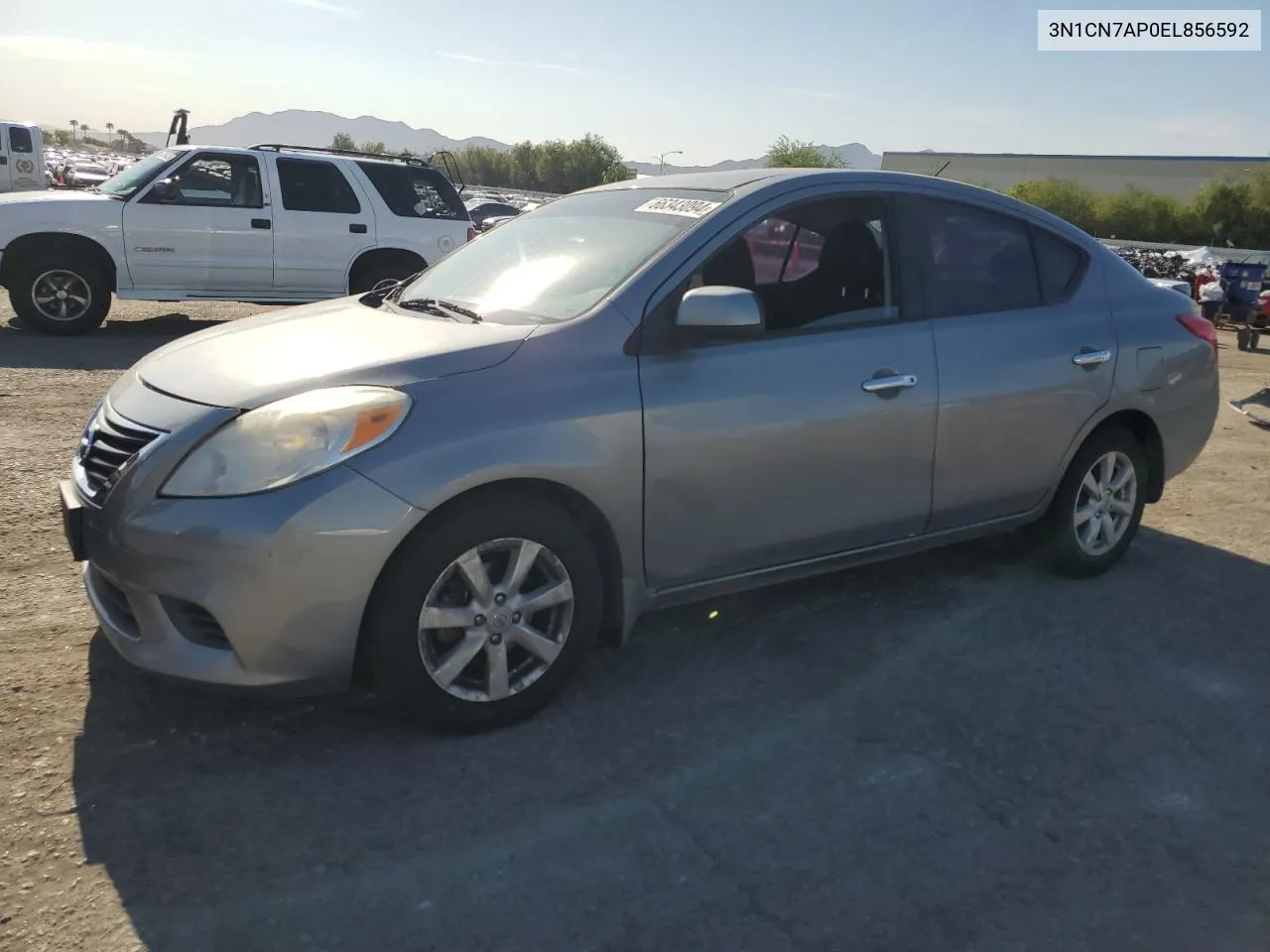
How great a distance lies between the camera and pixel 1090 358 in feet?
15.0

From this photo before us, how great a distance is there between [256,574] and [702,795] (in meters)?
1.35

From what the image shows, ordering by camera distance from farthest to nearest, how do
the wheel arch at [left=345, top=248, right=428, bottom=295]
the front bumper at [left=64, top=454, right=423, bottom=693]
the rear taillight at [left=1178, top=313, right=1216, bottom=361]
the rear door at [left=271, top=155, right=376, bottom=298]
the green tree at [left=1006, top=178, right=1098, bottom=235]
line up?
1. the green tree at [left=1006, top=178, right=1098, bottom=235]
2. the wheel arch at [left=345, top=248, right=428, bottom=295]
3. the rear door at [left=271, top=155, right=376, bottom=298]
4. the rear taillight at [left=1178, top=313, right=1216, bottom=361]
5. the front bumper at [left=64, top=454, right=423, bottom=693]

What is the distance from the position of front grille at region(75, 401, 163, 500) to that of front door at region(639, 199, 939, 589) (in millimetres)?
1485

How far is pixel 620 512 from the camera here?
3400 millimetres

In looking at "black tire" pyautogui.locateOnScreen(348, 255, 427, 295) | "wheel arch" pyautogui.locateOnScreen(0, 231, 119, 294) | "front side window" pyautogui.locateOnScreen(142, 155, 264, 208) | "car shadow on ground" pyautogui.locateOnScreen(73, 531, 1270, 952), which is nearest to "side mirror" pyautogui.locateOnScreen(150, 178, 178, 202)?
"front side window" pyautogui.locateOnScreen(142, 155, 264, 208)

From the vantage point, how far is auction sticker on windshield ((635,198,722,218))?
12.5 feet

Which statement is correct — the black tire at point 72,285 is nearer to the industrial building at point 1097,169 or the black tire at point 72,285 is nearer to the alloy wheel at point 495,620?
the alloy wheel at point 495,620

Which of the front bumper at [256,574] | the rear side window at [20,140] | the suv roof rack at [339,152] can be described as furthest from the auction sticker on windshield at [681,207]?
the rear side window at [20,140]

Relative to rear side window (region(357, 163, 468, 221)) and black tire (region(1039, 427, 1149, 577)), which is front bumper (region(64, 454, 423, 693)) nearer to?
black tire (region(1039, 427, 1149, 577))

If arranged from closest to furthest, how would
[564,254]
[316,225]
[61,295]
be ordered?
[564,254] < [61,295] < [316,225]

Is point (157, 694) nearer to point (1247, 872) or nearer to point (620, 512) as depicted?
point (620, 512)

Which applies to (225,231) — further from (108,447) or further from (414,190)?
(108,447)

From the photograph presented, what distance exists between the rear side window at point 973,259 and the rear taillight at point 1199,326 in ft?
3.02

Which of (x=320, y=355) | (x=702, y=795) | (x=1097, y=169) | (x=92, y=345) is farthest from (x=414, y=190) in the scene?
(x=1097, y=169)
